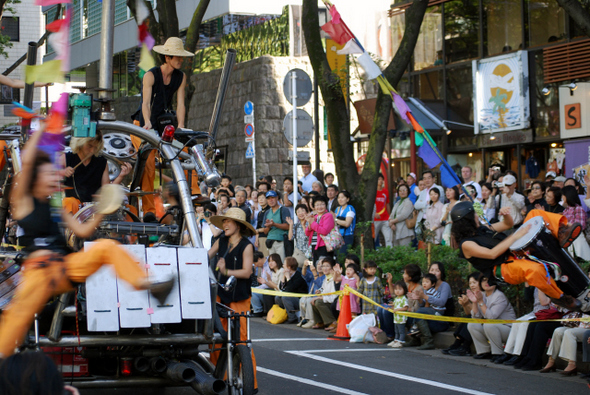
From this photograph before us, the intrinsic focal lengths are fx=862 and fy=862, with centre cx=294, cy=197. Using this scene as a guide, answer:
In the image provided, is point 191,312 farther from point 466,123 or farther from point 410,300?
point 466,123

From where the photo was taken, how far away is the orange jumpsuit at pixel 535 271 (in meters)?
7.49

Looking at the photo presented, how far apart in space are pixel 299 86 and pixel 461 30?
28.9 feet

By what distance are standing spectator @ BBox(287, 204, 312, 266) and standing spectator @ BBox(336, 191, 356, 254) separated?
0.60m

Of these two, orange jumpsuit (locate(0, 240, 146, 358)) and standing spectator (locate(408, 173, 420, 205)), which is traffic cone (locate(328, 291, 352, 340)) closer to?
standing spectator (locate(408, 173, 420, 205))

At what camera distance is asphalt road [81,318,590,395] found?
29.0 ft

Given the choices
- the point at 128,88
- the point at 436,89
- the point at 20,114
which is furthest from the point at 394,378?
the point at 128,88

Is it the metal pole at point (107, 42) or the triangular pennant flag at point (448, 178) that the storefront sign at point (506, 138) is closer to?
the triangular pennant flag at point (448, 178)

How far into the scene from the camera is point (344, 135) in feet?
50.6

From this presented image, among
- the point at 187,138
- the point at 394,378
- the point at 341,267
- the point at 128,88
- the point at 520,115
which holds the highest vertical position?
the point at 128,88

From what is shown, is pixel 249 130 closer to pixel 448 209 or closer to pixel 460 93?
pixel 448 209

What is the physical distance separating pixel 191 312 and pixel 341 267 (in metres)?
7.57

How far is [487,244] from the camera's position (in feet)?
25.5

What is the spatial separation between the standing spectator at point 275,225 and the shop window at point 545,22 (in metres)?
9.11

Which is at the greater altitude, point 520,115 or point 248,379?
point 520,115
